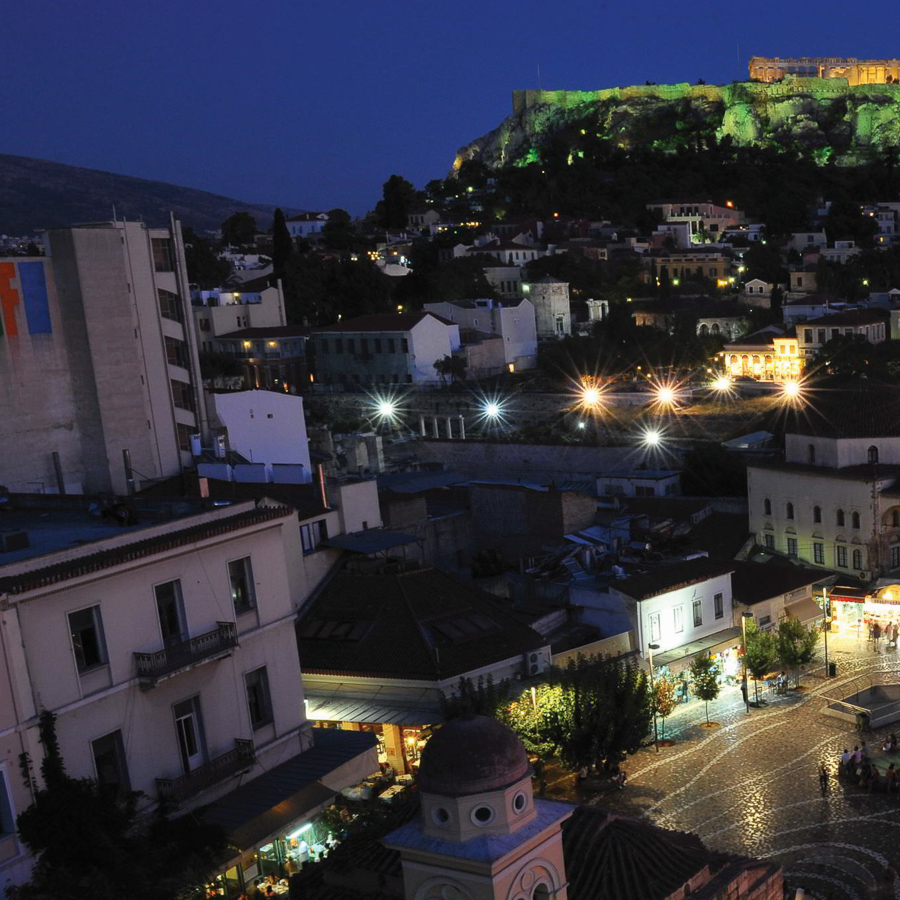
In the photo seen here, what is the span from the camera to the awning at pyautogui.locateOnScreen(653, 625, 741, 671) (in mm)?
23031

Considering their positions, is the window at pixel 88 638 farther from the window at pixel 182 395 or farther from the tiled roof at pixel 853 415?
the tiled roof at pixel 853 415

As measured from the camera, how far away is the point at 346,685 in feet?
66.5

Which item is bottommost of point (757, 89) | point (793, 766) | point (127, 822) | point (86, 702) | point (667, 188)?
point (793, 766)

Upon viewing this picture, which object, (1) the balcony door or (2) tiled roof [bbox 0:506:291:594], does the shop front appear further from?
(1) the balcony door

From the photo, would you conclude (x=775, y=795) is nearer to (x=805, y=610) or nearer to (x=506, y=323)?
(x=805, y=610)

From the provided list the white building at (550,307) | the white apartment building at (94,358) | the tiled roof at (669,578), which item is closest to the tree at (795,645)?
the tiled roof at (669,578)

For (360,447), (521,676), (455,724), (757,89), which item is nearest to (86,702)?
(455,724)

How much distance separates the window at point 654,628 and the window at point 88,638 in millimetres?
12834

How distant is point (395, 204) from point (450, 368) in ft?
137

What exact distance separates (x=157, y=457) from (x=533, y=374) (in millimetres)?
34740

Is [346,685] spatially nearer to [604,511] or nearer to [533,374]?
[604,511]

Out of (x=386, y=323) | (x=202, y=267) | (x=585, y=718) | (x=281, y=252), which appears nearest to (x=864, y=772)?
(x=585, y=718)

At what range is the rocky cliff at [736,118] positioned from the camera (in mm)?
109500

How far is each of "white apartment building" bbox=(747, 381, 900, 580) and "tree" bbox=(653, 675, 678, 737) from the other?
36.6 ft
